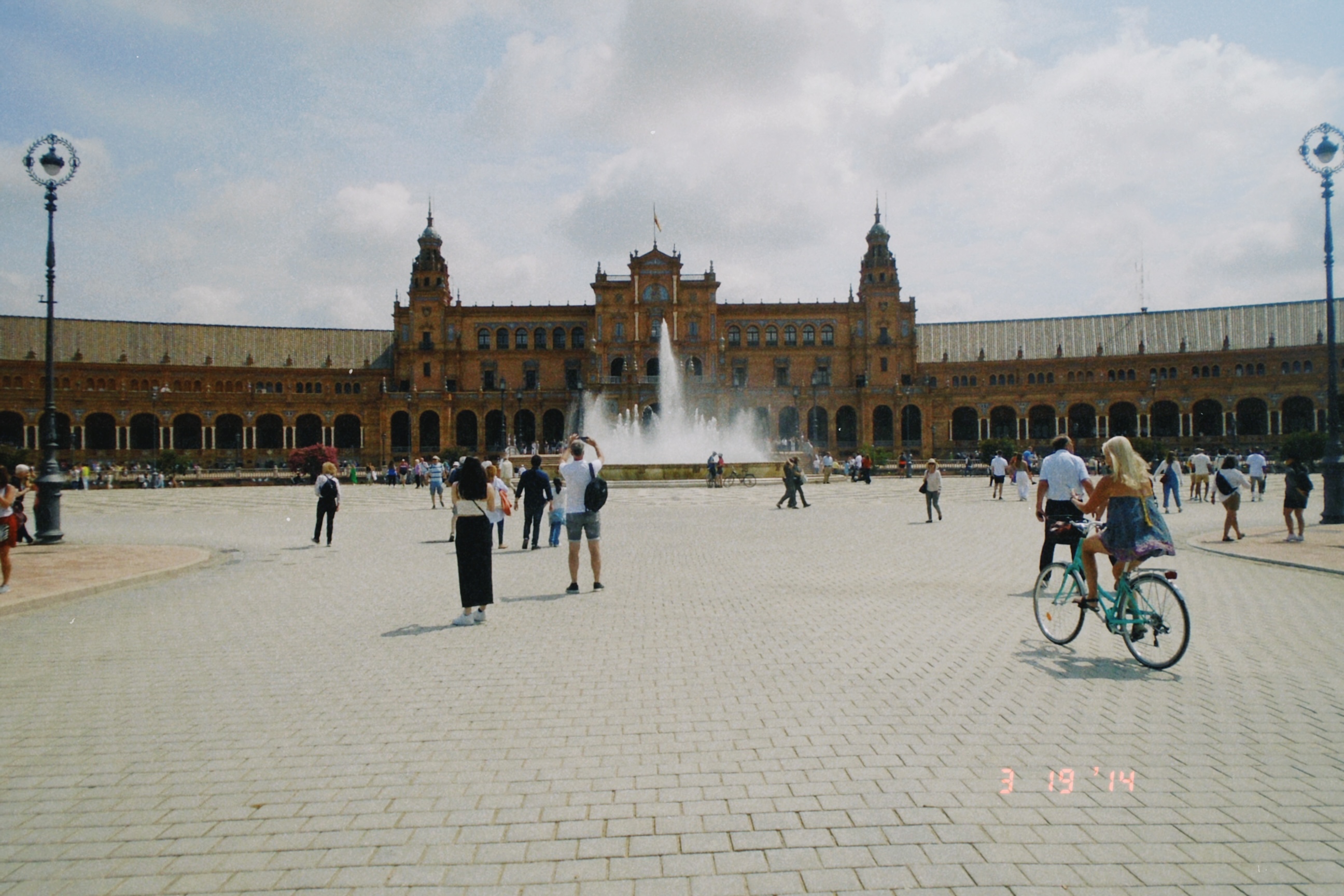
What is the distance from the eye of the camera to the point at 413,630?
28.3 ft

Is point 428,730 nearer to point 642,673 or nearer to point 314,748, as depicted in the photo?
point 314,748

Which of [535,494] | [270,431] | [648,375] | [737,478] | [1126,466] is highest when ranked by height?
[648,375]

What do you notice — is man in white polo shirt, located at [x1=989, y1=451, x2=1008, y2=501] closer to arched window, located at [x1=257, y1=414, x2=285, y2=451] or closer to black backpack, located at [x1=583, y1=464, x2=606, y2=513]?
black backpack, located at [x1=583, y1=464, x2=606, y2=513]

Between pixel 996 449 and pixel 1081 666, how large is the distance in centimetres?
6051

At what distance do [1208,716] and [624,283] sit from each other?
78.8 m

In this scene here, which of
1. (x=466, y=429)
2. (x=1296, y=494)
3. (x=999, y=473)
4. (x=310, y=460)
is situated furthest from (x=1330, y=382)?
(x=466, y=429)

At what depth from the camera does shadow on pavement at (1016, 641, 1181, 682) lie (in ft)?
21.7

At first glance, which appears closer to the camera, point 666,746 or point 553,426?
point 666,746

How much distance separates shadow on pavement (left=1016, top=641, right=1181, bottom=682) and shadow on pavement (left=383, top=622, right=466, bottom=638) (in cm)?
534

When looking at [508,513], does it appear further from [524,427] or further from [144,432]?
[144,432]

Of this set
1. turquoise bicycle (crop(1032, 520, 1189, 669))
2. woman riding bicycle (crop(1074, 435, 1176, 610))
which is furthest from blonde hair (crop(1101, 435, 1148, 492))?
turquoise bicycle (crop(1032, 520, 1189, 669))

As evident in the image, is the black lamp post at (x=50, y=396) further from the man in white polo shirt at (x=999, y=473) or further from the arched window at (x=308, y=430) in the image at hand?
the arched window at (x=308, y=430)

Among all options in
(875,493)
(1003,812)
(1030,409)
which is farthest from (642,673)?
(1030,409)

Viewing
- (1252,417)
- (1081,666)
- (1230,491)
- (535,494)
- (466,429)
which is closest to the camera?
(1081,666)
